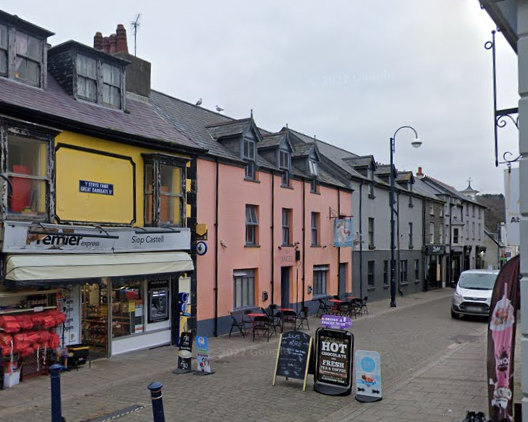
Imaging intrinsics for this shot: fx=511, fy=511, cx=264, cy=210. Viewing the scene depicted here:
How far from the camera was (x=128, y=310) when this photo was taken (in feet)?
45.6

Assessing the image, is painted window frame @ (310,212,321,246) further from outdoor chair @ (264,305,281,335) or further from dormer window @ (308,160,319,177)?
outdoor chair @ (264,305,281,335)

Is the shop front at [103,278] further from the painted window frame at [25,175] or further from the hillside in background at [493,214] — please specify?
the hillside in background at [493,214]

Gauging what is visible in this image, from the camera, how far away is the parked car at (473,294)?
65.5 ft

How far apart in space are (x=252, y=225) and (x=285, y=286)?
355 cm

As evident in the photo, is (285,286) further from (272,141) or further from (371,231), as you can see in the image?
(371,231)

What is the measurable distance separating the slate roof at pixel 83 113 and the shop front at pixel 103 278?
8.23 ft

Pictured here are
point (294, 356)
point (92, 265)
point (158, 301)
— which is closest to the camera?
point (294, 356)

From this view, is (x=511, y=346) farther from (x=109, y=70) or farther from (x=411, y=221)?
(x=411, y=221)

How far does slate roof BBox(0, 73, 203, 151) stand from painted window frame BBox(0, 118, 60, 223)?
0.34 meters

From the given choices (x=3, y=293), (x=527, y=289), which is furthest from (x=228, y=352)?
(x=527, y=289)

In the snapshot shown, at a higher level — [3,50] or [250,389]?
[3,50]

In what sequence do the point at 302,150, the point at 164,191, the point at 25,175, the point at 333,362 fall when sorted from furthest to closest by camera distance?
the point at 302,150 < the point at 164,191 < the point at 25,175 < the point at 333,362

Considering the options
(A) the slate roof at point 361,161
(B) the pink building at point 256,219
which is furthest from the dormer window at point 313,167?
(A) the slate roof at point 361,161

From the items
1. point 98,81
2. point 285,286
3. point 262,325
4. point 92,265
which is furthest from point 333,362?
point 285,286
